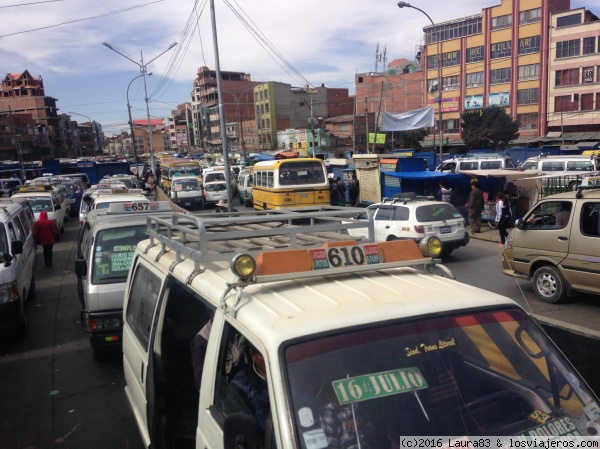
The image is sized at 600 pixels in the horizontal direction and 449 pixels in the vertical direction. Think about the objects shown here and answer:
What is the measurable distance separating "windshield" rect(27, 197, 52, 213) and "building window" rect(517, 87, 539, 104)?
5094cm

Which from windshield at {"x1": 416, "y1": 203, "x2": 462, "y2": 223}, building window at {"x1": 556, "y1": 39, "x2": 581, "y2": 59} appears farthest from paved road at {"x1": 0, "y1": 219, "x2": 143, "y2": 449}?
building window at {"x1": 556, "y1": 39, "x2": 581, "y2": 59}

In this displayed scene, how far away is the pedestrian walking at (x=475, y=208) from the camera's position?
55.2 ft

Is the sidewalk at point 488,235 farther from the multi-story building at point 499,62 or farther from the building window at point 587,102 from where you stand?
the building window at point 587,102

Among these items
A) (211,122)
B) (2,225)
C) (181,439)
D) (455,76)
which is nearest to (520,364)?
(181,439)

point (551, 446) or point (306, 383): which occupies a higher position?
point (306, 383)

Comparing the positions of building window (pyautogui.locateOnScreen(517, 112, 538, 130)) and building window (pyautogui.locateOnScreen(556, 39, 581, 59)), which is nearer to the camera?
building window (pyautogui.locateOnScreen(556, 39, 581, 59))

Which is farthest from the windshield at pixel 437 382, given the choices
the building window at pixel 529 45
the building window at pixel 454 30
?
the building window at pixel 454 30

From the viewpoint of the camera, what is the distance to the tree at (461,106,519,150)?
→ 157ft

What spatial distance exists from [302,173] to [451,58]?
164 ft

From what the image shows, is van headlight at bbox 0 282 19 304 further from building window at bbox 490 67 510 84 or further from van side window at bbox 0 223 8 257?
building window at bbox 490 67 510 84

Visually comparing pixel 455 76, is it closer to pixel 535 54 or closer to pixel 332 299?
pixel 535 54

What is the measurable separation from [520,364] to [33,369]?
6559 millimetres

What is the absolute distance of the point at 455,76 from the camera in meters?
62.0

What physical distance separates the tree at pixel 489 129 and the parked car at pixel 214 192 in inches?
1154
